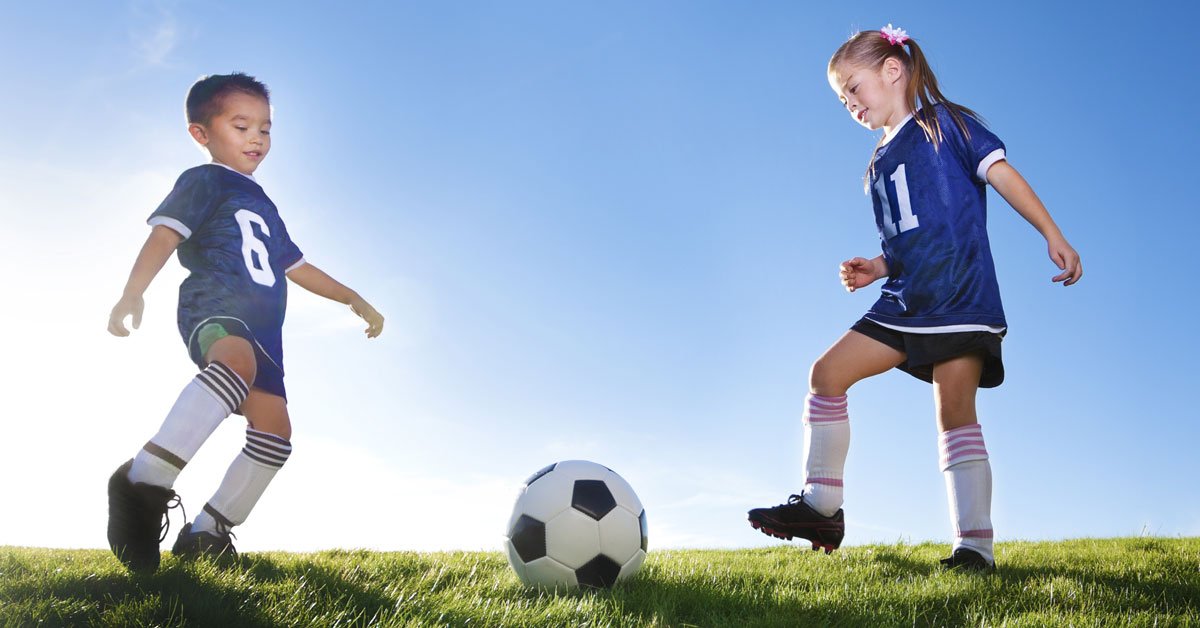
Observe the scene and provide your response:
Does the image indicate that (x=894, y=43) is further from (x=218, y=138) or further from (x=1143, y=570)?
(x=218, y=138)

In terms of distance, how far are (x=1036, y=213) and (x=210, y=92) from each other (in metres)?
4.93

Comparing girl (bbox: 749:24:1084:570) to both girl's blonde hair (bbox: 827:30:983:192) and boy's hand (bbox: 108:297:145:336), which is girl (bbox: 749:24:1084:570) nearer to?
girl's blonde hair (bbox: 827:30:983:192)

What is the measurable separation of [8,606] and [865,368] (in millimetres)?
4166

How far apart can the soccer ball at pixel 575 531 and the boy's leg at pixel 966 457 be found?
6.09ft

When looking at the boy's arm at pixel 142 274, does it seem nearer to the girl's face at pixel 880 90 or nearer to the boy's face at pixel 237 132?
the boy's face at pixel 237 132

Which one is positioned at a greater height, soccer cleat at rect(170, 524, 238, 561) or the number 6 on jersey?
the number 6 on jersey

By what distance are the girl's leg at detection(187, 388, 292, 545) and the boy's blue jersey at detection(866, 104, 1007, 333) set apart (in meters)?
3.62

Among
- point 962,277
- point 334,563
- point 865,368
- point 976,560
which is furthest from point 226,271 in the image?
point 976,560

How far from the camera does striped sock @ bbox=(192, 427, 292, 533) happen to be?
5.08m

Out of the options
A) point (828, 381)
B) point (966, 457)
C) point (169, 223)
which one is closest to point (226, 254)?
point (169, 223)

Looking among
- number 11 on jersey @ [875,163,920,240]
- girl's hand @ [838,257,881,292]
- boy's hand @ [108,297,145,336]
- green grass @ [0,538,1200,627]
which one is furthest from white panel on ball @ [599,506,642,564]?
boy's hand @ [108,297,145,336]

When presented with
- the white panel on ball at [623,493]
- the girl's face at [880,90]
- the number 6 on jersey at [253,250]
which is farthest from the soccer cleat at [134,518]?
the girl's face at [880,90]

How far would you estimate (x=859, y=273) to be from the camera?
525cm

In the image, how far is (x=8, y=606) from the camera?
3252 mm
